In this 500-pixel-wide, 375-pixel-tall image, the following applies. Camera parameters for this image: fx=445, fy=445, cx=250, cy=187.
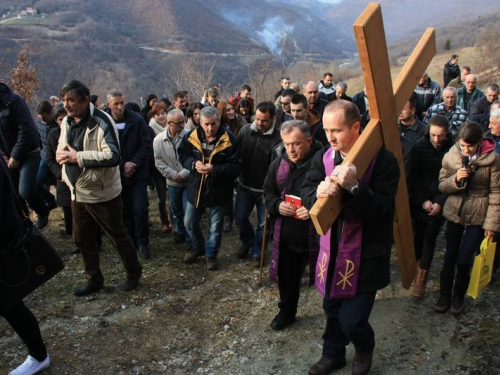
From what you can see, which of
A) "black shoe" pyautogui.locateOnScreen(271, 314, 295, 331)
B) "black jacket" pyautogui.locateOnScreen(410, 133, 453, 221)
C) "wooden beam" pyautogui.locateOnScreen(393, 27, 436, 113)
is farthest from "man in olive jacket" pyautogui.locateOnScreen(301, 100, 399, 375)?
"black jacket" pyautogui.locateOnScreen(410, 133, 453, 221)

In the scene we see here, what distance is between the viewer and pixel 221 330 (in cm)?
405

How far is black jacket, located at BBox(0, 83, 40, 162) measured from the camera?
5.22 meters

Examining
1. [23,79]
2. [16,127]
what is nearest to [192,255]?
[16,127]

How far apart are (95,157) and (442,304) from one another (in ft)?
11.6

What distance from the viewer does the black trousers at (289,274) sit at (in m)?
3.88

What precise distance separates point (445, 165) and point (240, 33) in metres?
116

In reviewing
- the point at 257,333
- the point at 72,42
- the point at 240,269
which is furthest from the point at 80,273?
the point at 72,42

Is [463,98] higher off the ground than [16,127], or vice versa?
[463,98]

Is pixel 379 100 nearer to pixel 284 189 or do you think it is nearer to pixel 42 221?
pixel 284 189

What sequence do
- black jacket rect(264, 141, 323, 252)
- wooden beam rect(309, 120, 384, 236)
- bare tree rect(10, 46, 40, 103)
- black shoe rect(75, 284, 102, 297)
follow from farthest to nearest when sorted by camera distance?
bare tree rect(10, 46, 40, 103) → black shoe rect(75, 284, 102, 297) → black jacket rect(264, 141, 323, 252) → wooden beam rect(309, 120, 384, 236)

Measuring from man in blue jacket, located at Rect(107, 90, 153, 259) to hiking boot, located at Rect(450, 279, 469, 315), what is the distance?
353 cm

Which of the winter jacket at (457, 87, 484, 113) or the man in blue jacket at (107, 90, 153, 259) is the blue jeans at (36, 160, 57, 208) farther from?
the winter jacket at (457, 87, 484, 113)

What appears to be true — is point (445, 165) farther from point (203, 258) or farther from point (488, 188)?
point (203, 258)

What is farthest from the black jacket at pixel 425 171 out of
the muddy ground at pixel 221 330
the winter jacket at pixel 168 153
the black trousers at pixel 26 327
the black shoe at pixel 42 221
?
the black shoe at pixel 42 221
